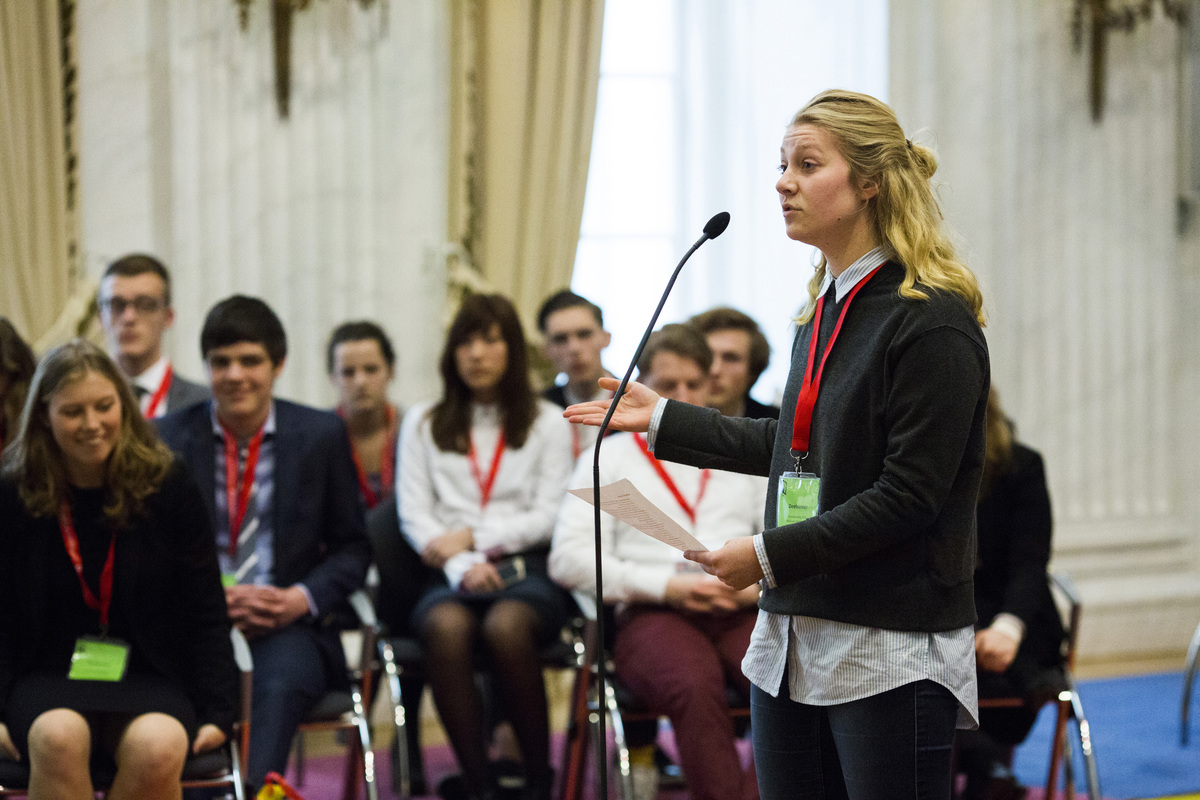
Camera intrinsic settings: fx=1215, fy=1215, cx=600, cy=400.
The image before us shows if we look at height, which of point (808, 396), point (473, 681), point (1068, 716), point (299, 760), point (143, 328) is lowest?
point (299, 760)

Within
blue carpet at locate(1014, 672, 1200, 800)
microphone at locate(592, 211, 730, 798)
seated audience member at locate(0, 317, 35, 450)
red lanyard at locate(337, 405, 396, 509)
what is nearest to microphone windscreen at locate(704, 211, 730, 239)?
microphone at locate(592, 211, 730, 798)

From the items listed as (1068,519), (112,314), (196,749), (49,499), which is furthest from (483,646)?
(1068,519)

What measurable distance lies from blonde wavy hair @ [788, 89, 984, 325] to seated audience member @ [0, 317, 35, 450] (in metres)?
2.48

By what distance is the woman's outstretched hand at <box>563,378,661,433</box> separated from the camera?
1.86m

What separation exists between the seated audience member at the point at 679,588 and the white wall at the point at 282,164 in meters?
1.67

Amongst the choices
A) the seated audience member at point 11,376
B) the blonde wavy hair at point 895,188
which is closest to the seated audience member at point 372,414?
the seated audience member at point 11,376

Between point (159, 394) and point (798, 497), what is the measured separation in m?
2.69

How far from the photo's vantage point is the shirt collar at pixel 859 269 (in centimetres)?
172

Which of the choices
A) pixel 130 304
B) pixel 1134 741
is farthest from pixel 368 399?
pixel 1134 741

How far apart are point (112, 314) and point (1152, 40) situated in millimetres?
5112

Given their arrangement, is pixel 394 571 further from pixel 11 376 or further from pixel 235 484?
pixel 11 376

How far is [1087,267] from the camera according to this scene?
607 cm

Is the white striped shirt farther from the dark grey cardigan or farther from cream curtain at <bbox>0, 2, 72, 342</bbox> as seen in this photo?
cream curtain at <bbox>0, 2, 72, 342</bbox>

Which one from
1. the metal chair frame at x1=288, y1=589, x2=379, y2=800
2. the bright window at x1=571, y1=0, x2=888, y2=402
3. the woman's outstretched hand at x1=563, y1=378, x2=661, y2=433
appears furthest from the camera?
the bright window at x1=571, y1=0, x2=888, y2=402
